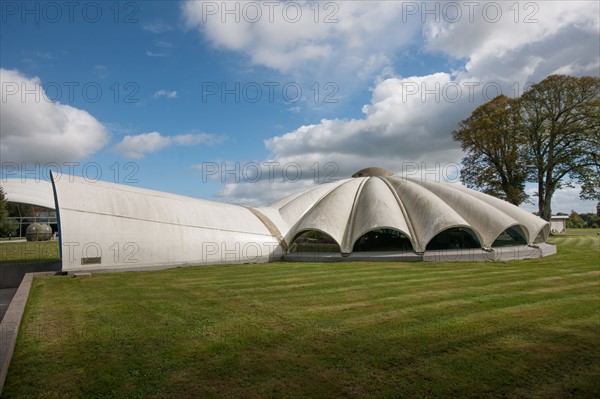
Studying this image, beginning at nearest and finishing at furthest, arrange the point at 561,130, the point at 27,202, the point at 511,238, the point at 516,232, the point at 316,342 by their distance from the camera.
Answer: the point at 316,342 < the point at 511,238 < the point at 516,232 < the point at 561,130 < the point at 27,202

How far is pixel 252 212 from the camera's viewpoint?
78.8ft

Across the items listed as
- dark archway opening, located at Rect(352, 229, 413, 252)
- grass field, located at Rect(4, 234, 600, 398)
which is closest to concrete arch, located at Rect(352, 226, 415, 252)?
dark archway opening, located at Rect(352, 229, 413, 252)

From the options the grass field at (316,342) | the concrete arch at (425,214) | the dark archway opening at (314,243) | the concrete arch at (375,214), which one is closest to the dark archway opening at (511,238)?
the concrete arch at (425,214)

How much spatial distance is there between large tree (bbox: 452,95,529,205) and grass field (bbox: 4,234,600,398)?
23767 mm

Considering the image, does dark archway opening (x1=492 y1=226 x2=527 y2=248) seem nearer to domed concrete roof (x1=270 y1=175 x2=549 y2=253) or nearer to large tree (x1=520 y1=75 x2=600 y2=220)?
domed concrete roof (x1=270 y1=175 x2=549 y2=253)

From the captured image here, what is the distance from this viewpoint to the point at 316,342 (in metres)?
6.31

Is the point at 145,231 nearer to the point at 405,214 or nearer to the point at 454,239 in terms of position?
the point at 405,214

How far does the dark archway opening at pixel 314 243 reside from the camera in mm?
21203

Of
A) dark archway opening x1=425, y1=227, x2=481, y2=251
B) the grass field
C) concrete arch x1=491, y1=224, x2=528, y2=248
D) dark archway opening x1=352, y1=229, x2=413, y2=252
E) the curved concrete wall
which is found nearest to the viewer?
the grass field

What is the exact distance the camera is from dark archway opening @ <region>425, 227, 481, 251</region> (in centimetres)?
2056

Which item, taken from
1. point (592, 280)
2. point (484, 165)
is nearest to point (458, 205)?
point (592, 280)

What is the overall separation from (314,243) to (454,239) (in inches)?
309

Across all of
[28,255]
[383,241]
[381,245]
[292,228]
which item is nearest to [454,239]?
[383,241]

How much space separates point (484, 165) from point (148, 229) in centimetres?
3001
